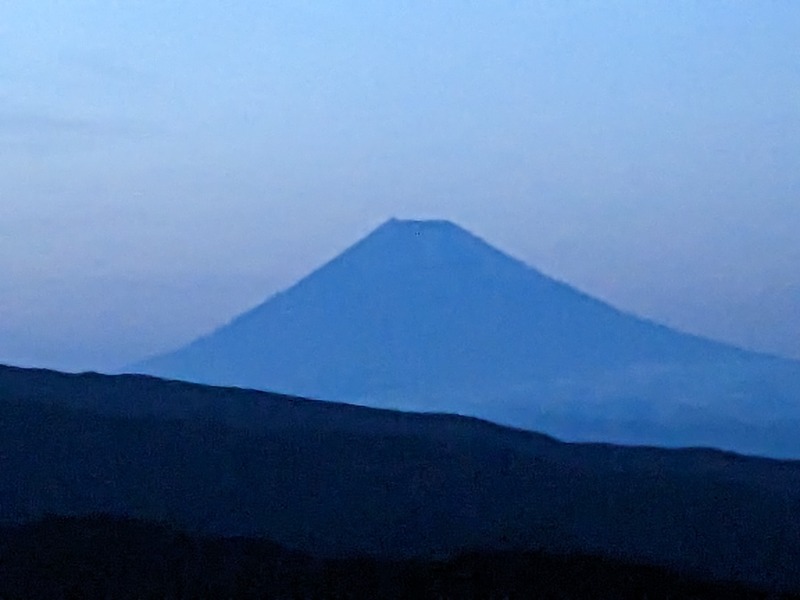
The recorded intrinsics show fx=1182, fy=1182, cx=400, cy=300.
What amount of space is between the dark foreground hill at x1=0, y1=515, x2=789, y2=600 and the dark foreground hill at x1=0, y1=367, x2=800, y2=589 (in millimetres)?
214

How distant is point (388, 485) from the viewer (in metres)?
9.29

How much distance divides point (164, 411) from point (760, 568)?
16.8 ft

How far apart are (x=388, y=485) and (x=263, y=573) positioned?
1.54m

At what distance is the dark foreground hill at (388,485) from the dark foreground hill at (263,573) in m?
0.21

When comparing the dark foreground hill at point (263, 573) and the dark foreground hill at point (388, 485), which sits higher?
the dark foreground hill at point (388, 485)

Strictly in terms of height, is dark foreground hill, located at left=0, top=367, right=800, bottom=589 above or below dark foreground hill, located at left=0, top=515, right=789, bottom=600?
above

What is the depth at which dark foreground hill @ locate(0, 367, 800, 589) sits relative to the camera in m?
8.64

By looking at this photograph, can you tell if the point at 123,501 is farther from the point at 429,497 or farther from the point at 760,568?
the point at 760,568

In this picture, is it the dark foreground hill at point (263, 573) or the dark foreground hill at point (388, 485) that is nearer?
the dark foreground hill at point (263, 573)

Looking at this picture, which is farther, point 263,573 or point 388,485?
point 388,485

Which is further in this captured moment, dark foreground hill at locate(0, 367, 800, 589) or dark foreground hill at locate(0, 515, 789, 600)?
dark foreground hill at locate(0, 367, 800, 589)

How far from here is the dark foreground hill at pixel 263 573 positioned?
305 inches

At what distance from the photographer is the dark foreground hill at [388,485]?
8.64m

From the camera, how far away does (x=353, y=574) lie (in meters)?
8.07
